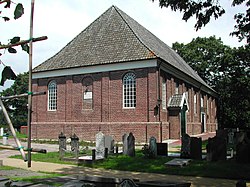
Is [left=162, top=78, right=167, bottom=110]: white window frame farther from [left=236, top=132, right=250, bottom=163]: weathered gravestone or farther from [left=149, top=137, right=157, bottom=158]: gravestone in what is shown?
[left=236, top=132, right=250, bottom=163]: weathered gravestone

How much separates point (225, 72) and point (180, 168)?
43.2 meters

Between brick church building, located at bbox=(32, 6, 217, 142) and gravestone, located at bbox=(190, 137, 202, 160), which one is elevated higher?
brick church building, located at bbox=(32, 6, 217, 142)

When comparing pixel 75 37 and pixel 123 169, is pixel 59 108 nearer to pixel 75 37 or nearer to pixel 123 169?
pixel 75 37

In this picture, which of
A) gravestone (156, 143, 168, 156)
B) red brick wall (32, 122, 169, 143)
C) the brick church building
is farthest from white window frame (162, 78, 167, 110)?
gravestone (156, 143, 168, 156)

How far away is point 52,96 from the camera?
29484mm

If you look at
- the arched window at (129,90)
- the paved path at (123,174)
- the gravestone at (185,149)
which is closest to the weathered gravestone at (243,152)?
the gravestone at (185,149)

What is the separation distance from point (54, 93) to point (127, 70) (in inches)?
326

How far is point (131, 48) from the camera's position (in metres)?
26.1

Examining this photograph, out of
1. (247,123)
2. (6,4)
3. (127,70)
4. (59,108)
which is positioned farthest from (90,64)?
(247,123)

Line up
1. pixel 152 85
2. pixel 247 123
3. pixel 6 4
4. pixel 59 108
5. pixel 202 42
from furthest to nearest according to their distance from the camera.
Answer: pixel 202 42, pixel 247 123, pixel 59 108, pixel 152 85, pixel 6 4

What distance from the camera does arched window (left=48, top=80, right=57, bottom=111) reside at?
29.3 meters

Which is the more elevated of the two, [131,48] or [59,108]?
[131,48]

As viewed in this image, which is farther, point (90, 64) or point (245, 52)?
point (245, 52)

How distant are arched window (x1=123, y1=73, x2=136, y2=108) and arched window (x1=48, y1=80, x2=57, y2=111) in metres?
7.62
